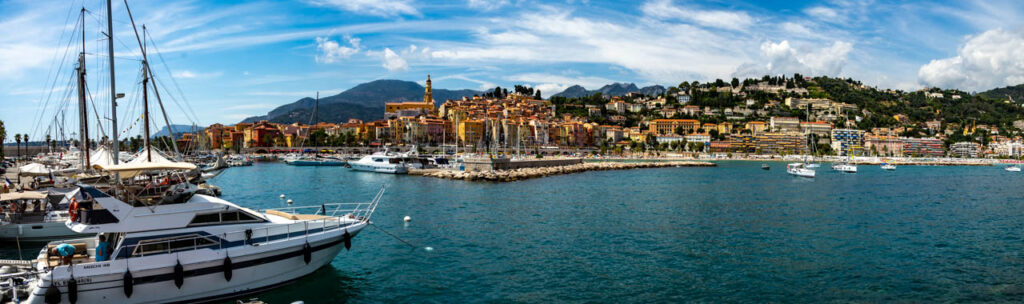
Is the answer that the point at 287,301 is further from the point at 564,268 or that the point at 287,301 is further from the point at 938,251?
the point at 938,251

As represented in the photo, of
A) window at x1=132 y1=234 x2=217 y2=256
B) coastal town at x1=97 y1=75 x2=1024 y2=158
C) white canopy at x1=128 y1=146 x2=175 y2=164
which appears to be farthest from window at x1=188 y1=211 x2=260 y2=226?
coastal town at x1=97 y1=75 x2=1024 y2=158

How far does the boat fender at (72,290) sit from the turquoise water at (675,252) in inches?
116

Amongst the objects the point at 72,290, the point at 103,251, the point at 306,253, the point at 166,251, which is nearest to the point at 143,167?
the point at 103,251

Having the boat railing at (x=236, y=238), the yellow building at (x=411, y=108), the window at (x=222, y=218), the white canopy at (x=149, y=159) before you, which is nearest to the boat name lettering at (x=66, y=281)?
the boat railing at (x=236, y=238)

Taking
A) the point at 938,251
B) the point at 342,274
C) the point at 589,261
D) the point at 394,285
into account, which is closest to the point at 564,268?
the point at 589,261

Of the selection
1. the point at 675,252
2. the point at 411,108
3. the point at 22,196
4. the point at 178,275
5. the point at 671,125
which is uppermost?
the point at 411,108

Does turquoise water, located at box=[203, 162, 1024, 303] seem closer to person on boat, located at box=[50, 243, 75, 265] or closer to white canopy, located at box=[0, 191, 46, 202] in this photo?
person on boat, located at box=[50, 243, 75, 265]

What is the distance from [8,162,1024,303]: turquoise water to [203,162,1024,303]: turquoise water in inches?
2.1

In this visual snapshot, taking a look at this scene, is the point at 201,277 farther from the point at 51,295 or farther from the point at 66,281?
the point at 51,295

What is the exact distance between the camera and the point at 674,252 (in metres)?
16.1

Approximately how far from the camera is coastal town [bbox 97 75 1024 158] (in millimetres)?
122938

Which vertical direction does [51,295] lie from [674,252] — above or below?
above

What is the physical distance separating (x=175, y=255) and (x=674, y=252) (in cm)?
1216

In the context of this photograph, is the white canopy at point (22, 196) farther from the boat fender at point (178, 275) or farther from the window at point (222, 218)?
the boat fender at point (178, 275)
